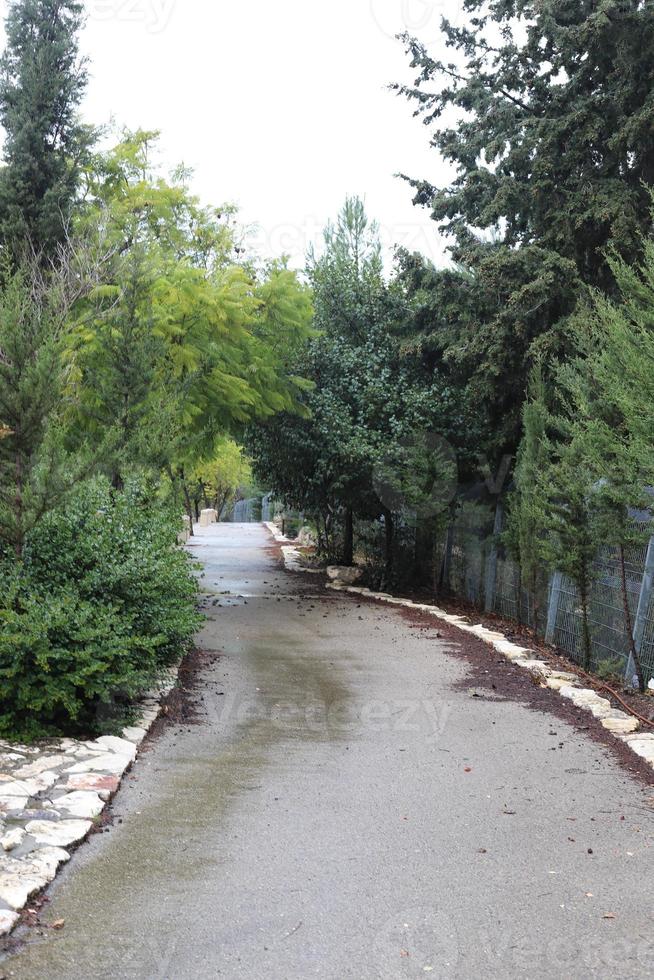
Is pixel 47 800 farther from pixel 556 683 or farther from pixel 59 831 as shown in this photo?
pixel 556 683

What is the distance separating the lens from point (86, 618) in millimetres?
6664

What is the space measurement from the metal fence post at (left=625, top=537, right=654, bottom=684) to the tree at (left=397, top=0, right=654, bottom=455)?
5.29m

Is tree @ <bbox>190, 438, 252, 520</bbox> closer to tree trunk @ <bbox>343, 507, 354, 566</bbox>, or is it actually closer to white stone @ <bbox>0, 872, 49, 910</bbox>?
tree trunk @ <bbox>343, 507, 354, 566</bbox>

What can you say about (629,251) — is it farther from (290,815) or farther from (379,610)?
(290,815)

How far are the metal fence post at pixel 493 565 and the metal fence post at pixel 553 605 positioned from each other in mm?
2771

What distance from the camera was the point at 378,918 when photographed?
392 cm

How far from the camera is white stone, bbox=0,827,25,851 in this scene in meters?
4.49

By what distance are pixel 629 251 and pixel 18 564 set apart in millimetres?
10768

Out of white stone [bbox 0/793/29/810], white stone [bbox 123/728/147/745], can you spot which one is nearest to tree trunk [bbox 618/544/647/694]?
white stone [bbox 123/728/147/745]

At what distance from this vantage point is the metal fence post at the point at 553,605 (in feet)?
39.9

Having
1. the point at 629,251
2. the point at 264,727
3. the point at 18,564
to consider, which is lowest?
the point at 264,727

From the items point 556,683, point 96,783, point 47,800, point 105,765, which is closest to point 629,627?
point 556,683

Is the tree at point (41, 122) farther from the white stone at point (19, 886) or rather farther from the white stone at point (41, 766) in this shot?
the white stone at point (19, 886)

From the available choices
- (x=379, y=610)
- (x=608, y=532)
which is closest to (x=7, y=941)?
(x=608, y=532)
